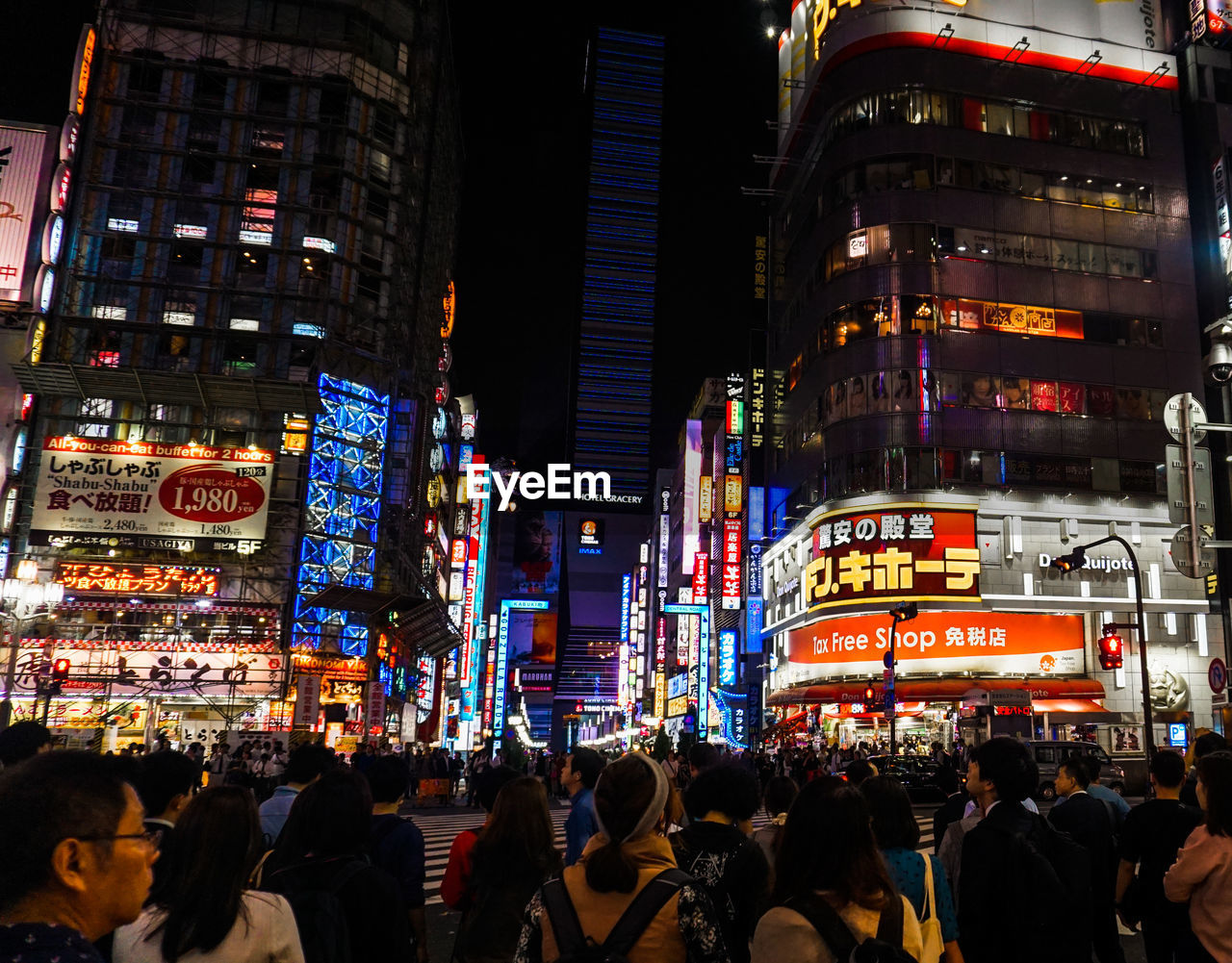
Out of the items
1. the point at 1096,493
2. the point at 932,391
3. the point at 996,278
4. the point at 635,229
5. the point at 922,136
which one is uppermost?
the point at 635,229

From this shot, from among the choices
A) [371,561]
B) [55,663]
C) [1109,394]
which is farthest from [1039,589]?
[55,663]

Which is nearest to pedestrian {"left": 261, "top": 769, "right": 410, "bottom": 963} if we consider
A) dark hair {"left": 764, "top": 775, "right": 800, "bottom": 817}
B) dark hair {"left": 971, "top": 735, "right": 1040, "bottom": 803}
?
dark hair {"left": 971, "top": 735, "right": 1040, "bottom": 803}

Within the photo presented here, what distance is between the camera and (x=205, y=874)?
3.47 m

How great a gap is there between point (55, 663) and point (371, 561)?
53.1 ft

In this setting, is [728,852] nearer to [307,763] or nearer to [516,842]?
[516,842]

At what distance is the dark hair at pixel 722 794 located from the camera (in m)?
5.10

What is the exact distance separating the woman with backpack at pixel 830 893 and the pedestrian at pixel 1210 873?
2.21 m

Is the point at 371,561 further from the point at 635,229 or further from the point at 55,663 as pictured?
the point at 635,229

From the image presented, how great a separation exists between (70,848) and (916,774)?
98.4 feet

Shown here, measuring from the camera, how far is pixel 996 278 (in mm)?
46156

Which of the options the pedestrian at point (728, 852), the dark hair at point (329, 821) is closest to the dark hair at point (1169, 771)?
the pedestrian at point (728, 852)

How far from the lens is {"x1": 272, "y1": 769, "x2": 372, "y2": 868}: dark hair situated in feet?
14.8

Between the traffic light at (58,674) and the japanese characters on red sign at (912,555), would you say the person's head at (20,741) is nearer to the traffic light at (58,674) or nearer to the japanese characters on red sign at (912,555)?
the traffic light at (58,674)

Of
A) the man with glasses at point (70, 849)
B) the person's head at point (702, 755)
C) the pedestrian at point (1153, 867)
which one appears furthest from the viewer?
the person's head at point (702, 755)
